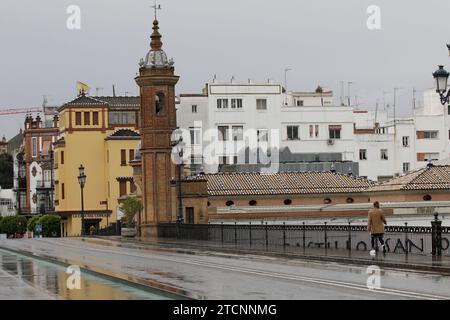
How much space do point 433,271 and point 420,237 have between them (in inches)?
231

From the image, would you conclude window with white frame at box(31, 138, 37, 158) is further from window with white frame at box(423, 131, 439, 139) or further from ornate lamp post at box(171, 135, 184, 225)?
ornate lamp post at box(171, 135, 184, 225)

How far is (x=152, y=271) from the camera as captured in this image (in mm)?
27562

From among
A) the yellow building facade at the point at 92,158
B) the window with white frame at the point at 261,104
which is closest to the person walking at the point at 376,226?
the window with white frame at the point at 261,104

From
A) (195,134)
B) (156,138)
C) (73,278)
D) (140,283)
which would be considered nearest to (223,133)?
(195,134)

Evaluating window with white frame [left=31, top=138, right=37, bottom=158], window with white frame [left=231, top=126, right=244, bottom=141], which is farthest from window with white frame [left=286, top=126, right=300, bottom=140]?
window with white frame [left=31, top=138, right=37, bottom=158]

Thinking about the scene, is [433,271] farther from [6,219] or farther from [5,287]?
[6,219]

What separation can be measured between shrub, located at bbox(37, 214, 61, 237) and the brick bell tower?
139ft

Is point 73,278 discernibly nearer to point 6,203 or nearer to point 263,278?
point 263,278

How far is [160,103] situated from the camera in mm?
63562

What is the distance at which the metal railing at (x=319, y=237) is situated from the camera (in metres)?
31.5

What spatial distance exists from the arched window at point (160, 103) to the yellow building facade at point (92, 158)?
3725cm

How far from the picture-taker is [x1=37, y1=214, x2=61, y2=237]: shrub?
10400cm

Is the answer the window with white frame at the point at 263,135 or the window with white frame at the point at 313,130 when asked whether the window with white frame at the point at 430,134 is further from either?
the window with white frame at the point at 263,135

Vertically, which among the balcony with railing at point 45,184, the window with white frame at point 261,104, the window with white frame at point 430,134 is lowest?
the balcony with railing at point 45,184
